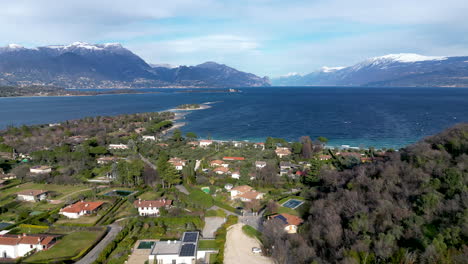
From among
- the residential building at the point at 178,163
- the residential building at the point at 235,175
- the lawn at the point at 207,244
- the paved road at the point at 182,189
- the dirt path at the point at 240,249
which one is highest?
the residential building at the point at 178,163

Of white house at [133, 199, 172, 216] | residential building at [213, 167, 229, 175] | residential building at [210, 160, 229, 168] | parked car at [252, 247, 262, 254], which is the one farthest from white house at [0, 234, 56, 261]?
residential building at [210, 160, 229, 168]

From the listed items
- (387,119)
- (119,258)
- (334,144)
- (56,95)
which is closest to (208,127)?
(334,144)

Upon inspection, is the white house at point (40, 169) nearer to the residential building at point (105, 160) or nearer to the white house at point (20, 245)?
the residential building at point (105, 160)

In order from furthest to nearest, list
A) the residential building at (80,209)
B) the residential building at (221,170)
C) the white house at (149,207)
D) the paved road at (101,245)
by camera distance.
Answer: the residential building at (221,170), the white house at (149,207), the residential building at (80,209), the paved road at (101,245)

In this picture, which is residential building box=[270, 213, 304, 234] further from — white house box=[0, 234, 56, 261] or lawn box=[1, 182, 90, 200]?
lawn box=[1, 182, 90, 200]

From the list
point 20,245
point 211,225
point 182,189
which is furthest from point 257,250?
point 20,245

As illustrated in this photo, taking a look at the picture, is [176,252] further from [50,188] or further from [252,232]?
[50,188]

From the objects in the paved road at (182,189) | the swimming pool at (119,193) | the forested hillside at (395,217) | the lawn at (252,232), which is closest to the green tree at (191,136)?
the paved road at (182,189)
